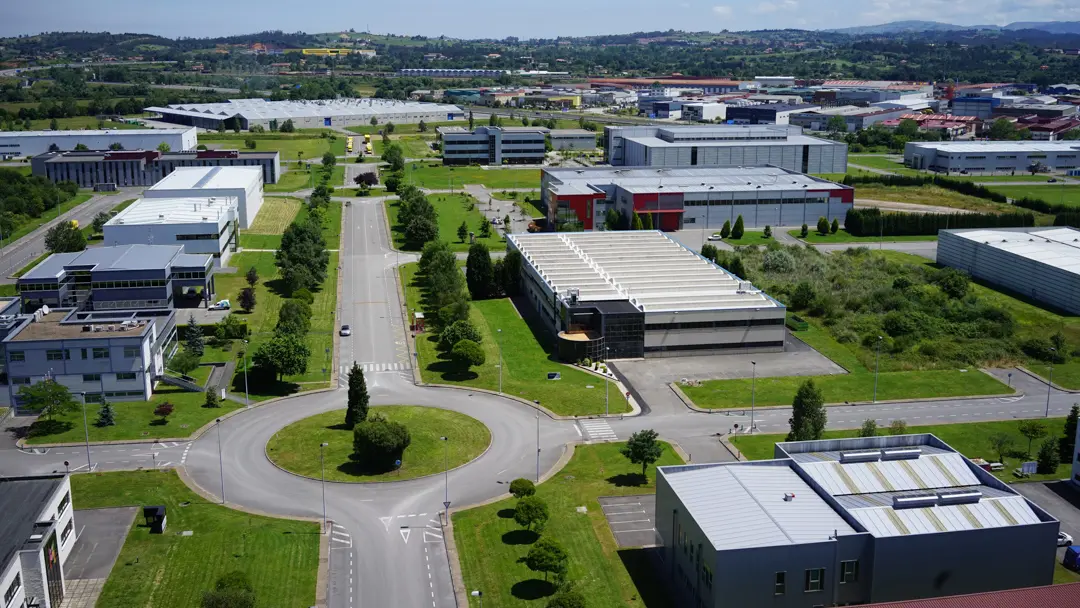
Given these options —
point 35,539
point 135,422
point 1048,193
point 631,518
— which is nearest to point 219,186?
point 135,422

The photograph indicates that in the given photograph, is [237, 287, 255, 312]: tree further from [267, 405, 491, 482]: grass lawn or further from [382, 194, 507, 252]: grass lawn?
[382, 194, 507, 252]: grass lawn

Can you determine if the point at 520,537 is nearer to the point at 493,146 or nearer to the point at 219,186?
the point at 219,186

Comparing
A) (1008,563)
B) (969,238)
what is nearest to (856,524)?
(1008,563)

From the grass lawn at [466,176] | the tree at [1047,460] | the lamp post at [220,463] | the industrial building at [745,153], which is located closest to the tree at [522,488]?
the lamp post at [220,463]

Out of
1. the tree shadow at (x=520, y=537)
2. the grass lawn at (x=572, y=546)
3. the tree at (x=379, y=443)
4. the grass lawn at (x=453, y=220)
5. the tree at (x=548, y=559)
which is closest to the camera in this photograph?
the tree at (x=548, y=559)

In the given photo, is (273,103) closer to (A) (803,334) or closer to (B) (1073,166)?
(B) (1073,166)

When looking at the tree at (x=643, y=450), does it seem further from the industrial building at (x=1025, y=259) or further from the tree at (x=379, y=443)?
the industrial building at (x=1025, y=259)

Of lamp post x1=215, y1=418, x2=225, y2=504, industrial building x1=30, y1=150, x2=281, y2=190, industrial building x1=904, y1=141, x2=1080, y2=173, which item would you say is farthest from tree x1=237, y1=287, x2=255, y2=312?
industrial building x1=904, y1=141, x2=1080, y2=173
